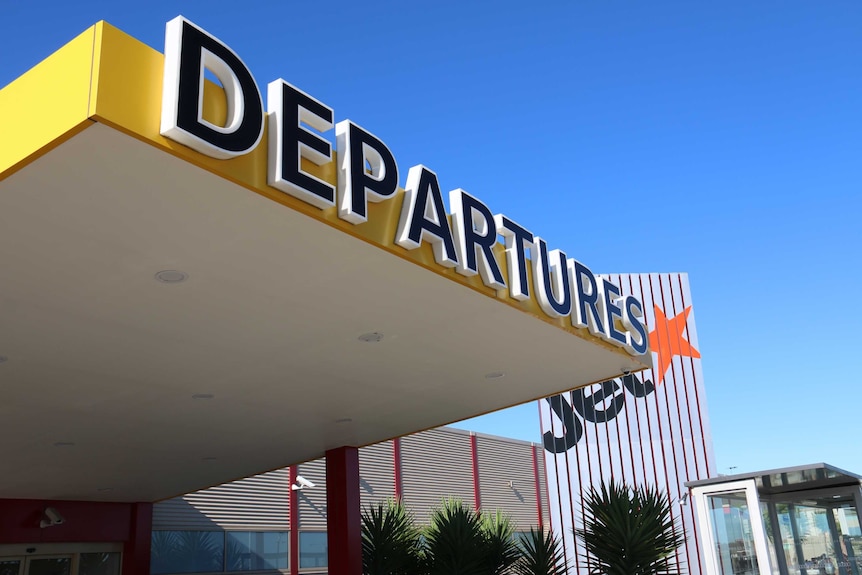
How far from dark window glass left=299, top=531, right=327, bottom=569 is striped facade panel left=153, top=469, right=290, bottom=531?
62cm

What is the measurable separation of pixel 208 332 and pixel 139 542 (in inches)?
409

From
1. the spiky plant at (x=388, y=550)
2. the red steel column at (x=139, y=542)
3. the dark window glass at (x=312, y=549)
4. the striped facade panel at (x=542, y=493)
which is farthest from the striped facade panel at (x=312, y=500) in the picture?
the striped facade panel at (x=542, y=493)

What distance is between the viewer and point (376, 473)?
20.6 meters

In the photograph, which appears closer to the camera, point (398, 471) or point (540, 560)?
point (540, 560)

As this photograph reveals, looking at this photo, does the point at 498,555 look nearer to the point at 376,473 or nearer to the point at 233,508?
the point at 233,508

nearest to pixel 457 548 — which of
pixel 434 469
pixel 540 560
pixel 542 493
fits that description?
pixel 540 560

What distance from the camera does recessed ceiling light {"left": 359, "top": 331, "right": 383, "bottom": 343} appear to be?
7.31 m

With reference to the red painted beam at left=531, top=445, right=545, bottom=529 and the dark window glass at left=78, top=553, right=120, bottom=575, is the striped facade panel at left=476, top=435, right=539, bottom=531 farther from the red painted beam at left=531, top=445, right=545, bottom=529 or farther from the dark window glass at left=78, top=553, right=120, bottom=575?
the dark window glass at left=78, top=553, right=120, bottom=575

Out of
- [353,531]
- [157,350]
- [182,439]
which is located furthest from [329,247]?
[353,531]

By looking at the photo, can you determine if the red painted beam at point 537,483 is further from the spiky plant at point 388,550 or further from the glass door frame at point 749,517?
the glass door frame at point 749,517

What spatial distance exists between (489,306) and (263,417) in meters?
4.65

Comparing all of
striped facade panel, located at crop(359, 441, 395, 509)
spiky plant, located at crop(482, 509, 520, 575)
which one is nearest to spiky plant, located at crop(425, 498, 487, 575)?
spiky plant, located at crop(482, 509, 520, 575)

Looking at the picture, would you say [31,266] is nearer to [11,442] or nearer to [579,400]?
[11,442]

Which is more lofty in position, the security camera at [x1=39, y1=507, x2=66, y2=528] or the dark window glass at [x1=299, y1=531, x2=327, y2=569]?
the security camera at [x1=39, y1=507, x2=66, y2=528]
